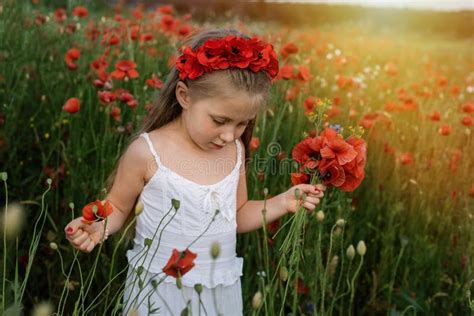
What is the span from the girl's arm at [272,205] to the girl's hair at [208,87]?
251mm

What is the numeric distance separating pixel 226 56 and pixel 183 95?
0.53 ft

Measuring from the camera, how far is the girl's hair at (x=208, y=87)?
5.14ft

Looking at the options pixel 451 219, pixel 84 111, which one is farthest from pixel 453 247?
pixel 84 111

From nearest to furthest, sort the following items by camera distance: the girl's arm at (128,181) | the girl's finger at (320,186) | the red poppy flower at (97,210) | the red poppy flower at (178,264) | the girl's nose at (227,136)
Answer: the red poppy flower at (178,264), the red poppy flower at (97,210), the girl's finger at (320,186), the girl's nose at (227,136), the girl's arm at (128,181)

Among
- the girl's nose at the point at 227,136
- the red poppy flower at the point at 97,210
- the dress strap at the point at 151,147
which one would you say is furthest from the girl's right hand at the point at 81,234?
the girl's nose at the point at 227,136

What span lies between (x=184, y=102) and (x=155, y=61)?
4.80 ft

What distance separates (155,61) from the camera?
3.05 metres

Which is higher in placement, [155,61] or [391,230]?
[155,61]

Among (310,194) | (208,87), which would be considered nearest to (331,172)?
(310,194)

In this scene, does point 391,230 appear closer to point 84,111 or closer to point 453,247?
point 453,247

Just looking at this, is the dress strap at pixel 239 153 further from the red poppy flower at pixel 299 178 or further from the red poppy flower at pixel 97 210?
the red poppy flower at pixel 97 210

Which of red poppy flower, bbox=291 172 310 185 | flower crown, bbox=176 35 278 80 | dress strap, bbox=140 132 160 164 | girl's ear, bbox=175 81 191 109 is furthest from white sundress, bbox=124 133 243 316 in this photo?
red poppy flower, bbox=291 172 310 185

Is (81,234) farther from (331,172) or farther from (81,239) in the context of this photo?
(331,172)

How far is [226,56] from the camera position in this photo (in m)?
1.58
